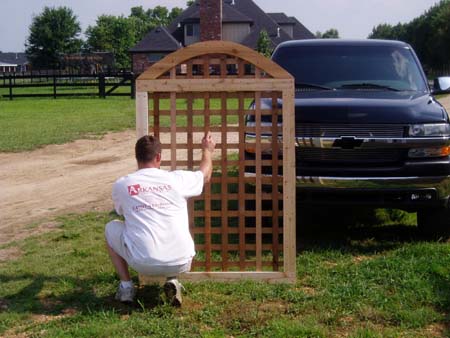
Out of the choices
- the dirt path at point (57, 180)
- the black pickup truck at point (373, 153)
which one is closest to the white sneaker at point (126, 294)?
the black pickup truck at point (373, 153)

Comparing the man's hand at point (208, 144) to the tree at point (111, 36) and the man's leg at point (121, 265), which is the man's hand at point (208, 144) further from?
the tree at point (111, 36)

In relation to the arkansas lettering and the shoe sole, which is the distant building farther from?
the shoe sole

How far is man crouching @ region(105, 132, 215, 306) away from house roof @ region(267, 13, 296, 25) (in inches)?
2407

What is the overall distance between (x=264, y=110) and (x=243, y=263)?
116 centimetres

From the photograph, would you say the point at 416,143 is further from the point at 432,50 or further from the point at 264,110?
the point at 432,50

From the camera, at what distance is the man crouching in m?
4.51

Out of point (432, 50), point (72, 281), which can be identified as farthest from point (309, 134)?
point (432, 50)

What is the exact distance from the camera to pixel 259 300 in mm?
4793

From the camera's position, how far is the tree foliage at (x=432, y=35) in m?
69.1

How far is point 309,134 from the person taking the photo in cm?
584

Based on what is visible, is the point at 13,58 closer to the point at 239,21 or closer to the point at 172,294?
the point at 239,21

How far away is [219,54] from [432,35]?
74.0 m

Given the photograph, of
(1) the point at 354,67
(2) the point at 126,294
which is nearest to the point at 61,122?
(1) the point at 354,67

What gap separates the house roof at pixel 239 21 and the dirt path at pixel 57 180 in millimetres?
42017
